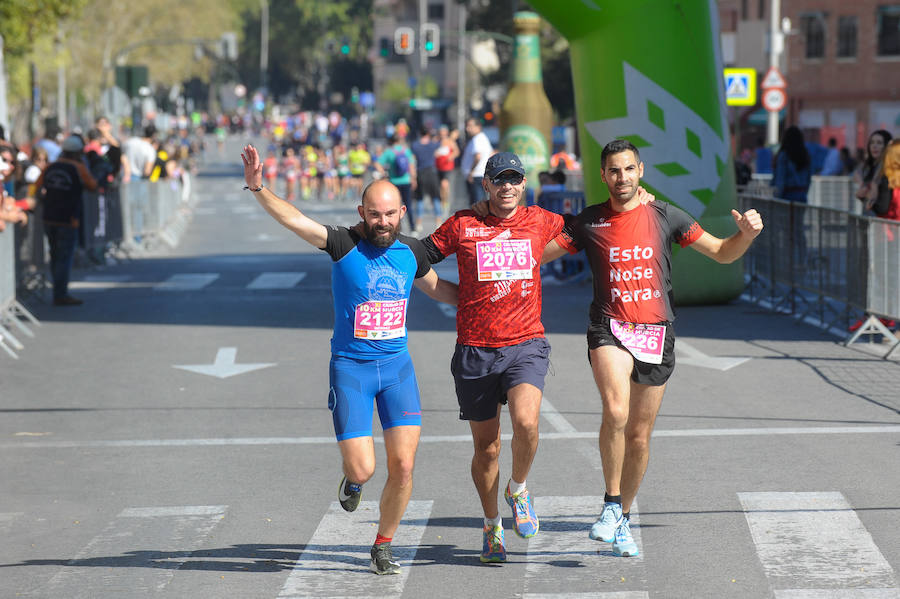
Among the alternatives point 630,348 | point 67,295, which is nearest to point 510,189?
point 630,348

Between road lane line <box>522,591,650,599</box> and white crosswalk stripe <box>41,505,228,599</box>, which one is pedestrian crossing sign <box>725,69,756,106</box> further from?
road lane line <box>522,591,650,599</box>

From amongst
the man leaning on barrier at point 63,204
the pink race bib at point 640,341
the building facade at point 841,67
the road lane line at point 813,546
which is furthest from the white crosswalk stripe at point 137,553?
the building facade at point 841,67

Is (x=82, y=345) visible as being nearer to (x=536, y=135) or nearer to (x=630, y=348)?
(x=630, y=348)

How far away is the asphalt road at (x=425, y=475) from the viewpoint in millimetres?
6566

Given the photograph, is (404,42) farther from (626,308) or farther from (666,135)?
(626,308)

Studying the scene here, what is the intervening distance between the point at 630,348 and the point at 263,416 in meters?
4.62

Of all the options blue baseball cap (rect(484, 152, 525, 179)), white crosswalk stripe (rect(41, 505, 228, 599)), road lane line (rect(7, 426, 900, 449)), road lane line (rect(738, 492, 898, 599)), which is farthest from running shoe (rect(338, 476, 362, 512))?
road lane line (rect(7, 426, 900, 449))

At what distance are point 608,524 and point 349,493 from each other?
114 cm

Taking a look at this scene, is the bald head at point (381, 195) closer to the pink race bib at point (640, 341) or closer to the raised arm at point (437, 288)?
the raised arm at point (437, 288)

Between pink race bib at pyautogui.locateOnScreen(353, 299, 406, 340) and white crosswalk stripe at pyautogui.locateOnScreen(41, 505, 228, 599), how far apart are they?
1.34 metres

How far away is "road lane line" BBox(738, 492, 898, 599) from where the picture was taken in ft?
20.5

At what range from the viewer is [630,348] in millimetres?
6934

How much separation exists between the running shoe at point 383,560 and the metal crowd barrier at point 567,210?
566 inches

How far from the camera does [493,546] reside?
6.72 m
